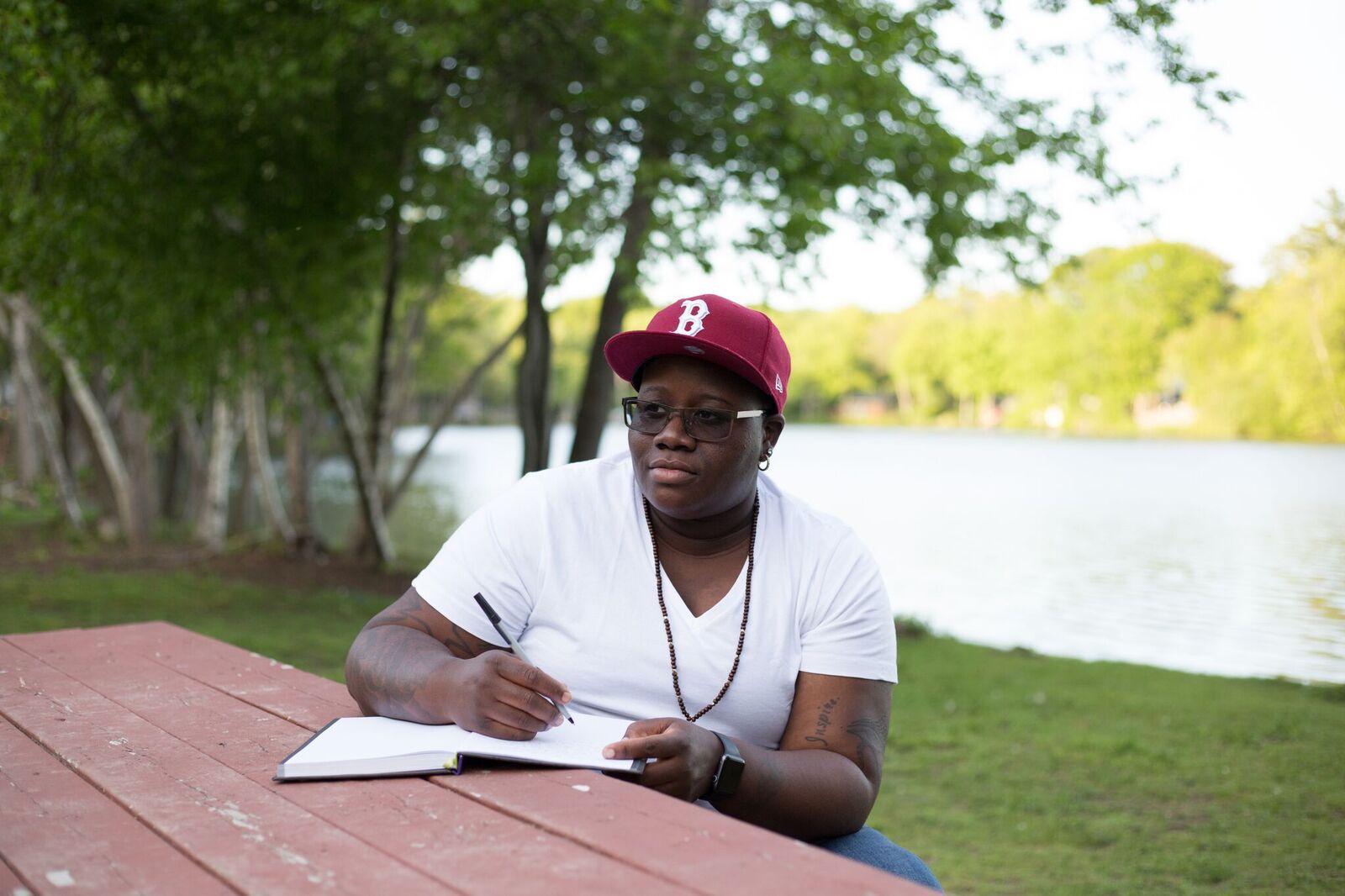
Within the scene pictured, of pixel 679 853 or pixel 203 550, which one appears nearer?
pixel 679 853

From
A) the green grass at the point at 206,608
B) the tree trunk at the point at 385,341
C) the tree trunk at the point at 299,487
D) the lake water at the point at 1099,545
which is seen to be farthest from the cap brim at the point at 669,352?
the tree trunk at the point at 299,487

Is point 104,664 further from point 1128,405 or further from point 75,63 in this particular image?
point 1128,405

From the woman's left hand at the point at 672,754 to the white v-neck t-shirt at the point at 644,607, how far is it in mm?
316

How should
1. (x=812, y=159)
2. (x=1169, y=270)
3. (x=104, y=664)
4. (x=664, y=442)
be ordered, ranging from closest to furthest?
(x=664, y=442) < (x=104, y=664) < (x=812, y=159) < (x=1169, y=270)

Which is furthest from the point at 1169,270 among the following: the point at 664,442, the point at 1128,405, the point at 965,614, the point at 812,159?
the point at 664,442

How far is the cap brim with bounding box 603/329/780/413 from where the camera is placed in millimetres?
2447

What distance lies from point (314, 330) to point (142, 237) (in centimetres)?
151

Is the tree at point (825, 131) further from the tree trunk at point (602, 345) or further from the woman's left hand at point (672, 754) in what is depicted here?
the woman's left hand at point (672, 754)

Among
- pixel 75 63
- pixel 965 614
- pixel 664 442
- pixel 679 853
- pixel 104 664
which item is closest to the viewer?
pixel 679 853

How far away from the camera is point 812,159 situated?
8844 millimetres

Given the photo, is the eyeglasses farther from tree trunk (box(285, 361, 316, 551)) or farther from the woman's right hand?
tree trunk (box(285, 361, 316, 551))

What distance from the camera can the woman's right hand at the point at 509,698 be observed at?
2111 mm

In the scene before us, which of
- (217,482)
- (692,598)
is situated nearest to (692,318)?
(692,598)

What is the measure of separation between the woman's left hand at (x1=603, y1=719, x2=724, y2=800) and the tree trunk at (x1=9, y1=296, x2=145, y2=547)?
10650 millimetres
